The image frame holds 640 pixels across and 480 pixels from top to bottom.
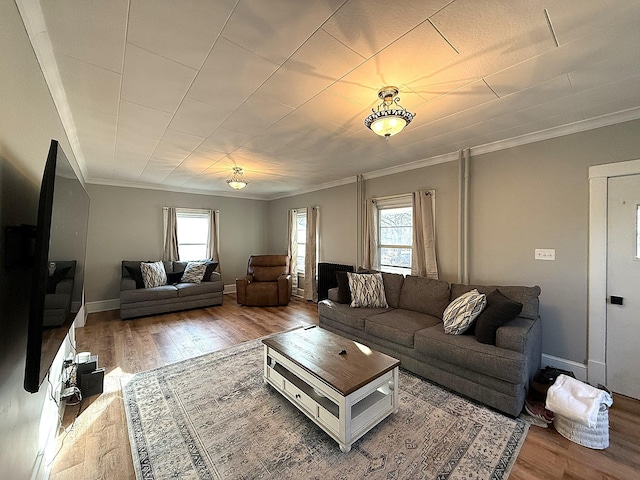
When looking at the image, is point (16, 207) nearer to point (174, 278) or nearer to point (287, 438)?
point (287, 438)

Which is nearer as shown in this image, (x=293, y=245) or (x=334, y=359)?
(x=334, y=359)

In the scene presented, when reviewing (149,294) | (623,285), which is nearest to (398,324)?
(623,285)

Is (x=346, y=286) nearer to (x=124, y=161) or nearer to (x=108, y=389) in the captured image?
(x=108, y=389)

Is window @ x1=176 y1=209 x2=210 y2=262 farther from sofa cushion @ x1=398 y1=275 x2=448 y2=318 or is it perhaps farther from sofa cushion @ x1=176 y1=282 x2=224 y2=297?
sofa cushion @ x1=398 y1=275 x2=448 y2=318

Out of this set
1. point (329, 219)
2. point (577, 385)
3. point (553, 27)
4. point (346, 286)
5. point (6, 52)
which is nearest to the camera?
point (6, 52)

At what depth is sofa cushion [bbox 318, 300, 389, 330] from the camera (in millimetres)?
3254

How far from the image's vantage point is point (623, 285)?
242 cm

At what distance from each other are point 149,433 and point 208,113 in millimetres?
2603

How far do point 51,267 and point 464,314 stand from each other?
3.00 m

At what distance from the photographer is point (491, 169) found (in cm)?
324

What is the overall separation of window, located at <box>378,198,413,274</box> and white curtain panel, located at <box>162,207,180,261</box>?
14.6ft

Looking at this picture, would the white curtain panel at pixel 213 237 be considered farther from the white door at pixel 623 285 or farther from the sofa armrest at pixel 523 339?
the white door at pixel 623 285

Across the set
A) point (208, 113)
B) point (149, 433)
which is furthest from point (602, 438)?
point (208, 113)

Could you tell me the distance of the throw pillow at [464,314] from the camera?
8.35 ft
